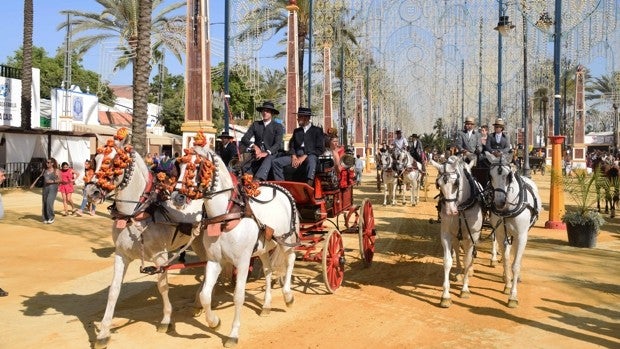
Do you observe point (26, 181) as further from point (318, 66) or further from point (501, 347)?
point (501, 347)

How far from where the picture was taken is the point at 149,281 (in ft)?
32.6

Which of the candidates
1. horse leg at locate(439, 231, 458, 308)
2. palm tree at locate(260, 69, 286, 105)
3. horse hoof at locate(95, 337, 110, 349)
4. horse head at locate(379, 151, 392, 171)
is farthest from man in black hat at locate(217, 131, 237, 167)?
palm tree at locate(260, 69, 286, 105)

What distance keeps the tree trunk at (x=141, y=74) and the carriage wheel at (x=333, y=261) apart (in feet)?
22.7

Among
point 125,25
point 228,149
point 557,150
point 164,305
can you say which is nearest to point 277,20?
point 125,25

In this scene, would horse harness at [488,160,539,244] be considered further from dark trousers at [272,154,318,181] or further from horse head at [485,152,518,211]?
dark trousers at [272,154,318,181]

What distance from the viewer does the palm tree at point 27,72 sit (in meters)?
26.4

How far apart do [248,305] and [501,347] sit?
3.55 metres

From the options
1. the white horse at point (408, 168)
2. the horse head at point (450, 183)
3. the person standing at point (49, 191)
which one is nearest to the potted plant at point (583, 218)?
the horse head at point (450, 183)

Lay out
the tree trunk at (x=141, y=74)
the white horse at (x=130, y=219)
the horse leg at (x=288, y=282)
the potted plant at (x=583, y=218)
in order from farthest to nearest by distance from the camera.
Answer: the tree trunk at (x=141, y=74), the potted plant at (x=583, y=218), the horse leg at (x=288, y=282), the white horse at (x=130, y=219)

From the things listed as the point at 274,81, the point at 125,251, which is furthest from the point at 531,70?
the point at 274,81

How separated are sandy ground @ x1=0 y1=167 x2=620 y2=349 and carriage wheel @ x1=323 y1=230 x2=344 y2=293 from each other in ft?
0.60

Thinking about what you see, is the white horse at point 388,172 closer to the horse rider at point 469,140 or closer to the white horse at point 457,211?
the horse rider at point 469,140

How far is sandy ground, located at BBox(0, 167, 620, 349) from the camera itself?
671cm

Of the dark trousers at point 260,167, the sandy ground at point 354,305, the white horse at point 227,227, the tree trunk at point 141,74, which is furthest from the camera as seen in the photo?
the tree trunk at point 141,74
